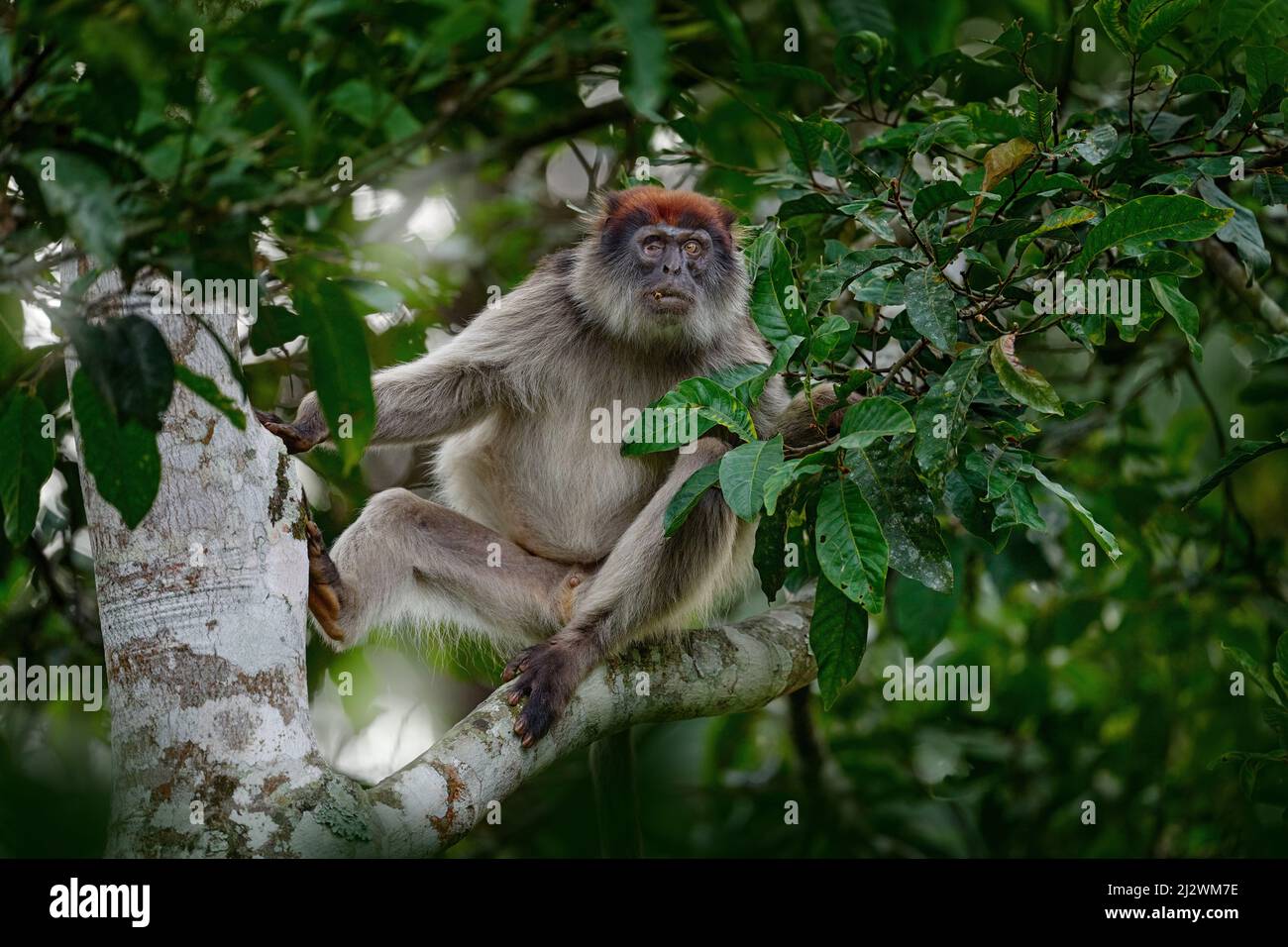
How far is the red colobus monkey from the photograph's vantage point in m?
5.04

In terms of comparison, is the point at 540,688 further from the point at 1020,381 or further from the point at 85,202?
the point at 85,202

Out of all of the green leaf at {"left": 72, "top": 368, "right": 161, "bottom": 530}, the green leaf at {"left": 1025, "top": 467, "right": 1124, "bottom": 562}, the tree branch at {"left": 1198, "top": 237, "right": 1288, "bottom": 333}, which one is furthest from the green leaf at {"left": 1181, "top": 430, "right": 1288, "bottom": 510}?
the green leaf at {"left": 72, "top": 368, "right": 161, "bottom": 530}

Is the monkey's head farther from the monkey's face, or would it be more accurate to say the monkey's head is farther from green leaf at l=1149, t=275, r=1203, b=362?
green leaf at l=1149, t=275, r=1203, b=362

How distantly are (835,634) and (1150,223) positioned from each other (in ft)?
4.92

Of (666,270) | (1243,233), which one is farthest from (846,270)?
(666,270)

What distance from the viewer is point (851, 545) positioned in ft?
11.1

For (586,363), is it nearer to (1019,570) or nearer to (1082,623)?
(1019,570)

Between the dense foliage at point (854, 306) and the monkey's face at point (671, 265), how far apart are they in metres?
0.34

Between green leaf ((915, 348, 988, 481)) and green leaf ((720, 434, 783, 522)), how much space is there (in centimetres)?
44

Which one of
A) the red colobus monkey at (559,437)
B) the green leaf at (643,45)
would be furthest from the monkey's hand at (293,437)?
the green leaf at (643,45)

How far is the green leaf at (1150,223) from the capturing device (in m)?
3.44

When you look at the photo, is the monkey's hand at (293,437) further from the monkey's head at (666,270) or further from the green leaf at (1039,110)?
the green leaf at (1039,110)

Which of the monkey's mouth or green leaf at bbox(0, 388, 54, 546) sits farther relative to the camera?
the monkey's mouth

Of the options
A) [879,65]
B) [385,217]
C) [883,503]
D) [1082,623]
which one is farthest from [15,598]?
[1082,623]
